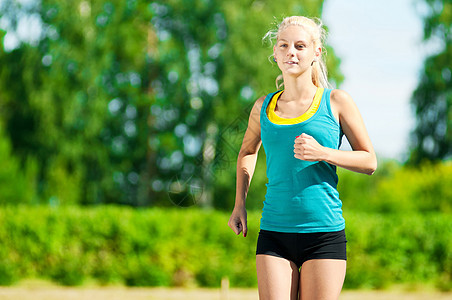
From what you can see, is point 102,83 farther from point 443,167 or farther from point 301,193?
point 301,193

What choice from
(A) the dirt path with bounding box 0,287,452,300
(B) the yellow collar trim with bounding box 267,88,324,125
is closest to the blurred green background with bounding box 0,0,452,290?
(A) the dirt path with bounding box 0,287,452,300

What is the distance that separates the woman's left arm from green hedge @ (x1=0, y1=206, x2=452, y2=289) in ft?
28.7

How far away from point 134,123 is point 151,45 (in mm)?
3263

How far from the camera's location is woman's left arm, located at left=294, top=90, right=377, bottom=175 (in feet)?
7.75

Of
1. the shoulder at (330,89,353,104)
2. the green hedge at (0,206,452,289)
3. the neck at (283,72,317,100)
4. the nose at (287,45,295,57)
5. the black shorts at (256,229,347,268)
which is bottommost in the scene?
the green hedge at (0,206,452,289)

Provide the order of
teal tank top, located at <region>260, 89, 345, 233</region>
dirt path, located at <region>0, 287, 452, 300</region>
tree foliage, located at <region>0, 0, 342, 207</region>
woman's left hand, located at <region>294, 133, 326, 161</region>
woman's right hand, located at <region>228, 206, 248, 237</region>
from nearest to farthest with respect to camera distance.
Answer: woman's left hand, located at <region>294, 133, 326, 161</region> → teal tank top, located at <region>260, 89, 345, 233</region> → woman's right hand, located at <region>228, 206, 248, 237</region> → dirt path, located at <region>0, 287, 452, 300</region> → tree foliage, located at <region>0, 0, 342, 207</region>

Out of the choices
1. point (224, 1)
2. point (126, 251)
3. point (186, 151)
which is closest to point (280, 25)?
point (126, 251)

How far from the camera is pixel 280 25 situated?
2602 mm

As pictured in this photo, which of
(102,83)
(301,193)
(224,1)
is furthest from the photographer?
(102,83)

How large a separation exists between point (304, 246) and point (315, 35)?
93 centimetres

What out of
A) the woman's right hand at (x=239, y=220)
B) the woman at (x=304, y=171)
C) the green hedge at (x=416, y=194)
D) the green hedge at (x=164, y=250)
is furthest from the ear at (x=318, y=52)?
the green hedge at (x=416, y=194)

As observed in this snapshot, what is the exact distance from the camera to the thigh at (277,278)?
2.39 meters

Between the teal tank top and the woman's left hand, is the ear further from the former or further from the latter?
the woman's left hand

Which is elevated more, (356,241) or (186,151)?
(186,151)
